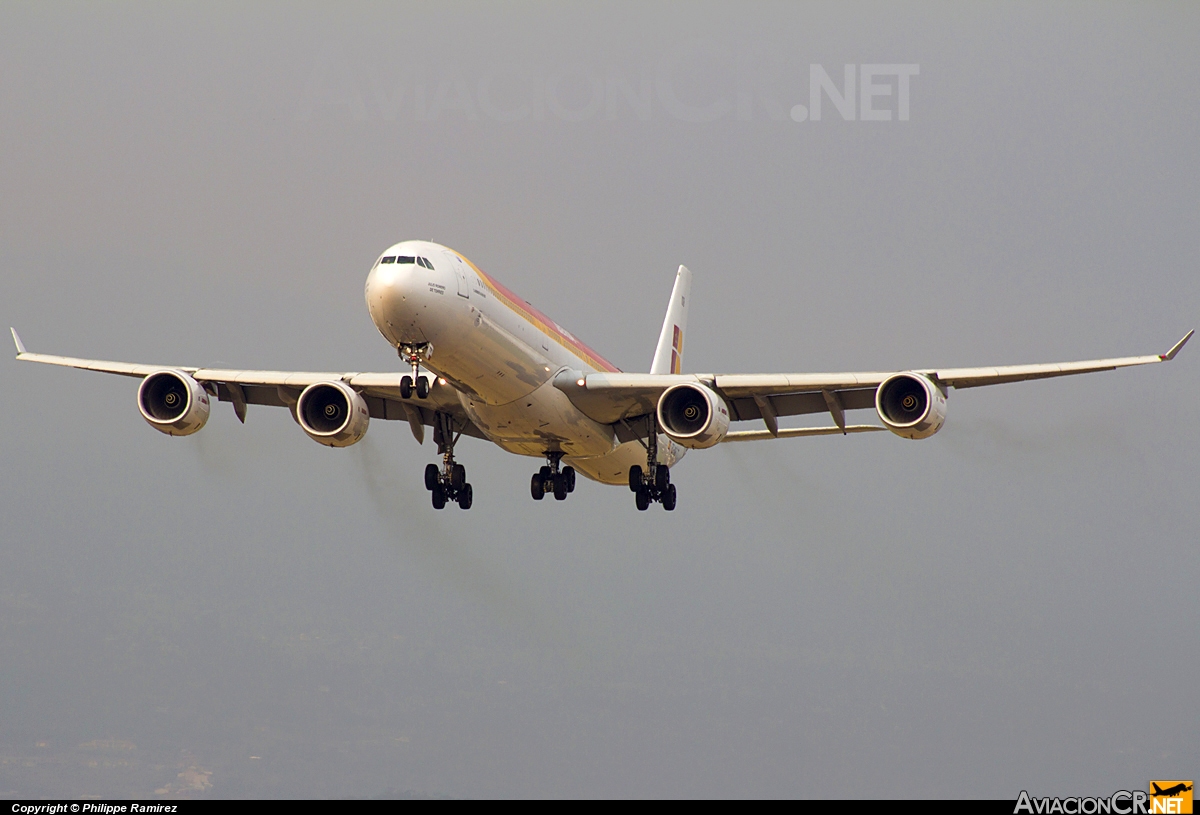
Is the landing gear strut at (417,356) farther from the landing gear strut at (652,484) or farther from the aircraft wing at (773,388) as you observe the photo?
the landing gear strut at (652,484)

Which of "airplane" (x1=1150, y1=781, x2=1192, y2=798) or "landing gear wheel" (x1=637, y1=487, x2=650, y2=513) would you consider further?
"landing gear wheel" (x1=637, y1=487, x2=650, y2=513)

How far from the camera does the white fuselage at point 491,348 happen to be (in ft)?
106

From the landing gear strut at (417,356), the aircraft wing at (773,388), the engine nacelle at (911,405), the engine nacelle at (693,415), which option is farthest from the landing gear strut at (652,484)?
the landing gear strut at (417,356)

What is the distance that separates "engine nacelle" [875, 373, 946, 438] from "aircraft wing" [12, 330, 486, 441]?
38.8 feet

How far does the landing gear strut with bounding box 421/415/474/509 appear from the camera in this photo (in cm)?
4219

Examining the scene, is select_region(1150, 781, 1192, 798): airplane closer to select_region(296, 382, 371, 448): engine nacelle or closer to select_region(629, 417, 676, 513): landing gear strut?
select_region(629, 417, 676, 513): landing gear strut

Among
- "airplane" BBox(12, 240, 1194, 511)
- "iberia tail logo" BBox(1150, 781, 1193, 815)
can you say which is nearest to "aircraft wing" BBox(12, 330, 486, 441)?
"airplane" BBox(12, 240, 1194, 511)

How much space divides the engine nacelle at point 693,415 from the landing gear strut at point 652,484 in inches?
176

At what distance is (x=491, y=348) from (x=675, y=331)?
21928 millimetres

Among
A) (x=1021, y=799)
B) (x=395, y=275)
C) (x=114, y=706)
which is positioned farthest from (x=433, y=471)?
(x=114, y=706)

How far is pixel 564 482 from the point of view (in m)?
42.4

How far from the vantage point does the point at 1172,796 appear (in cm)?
3609

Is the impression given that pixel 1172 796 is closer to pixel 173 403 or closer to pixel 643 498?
pixel 643 498
